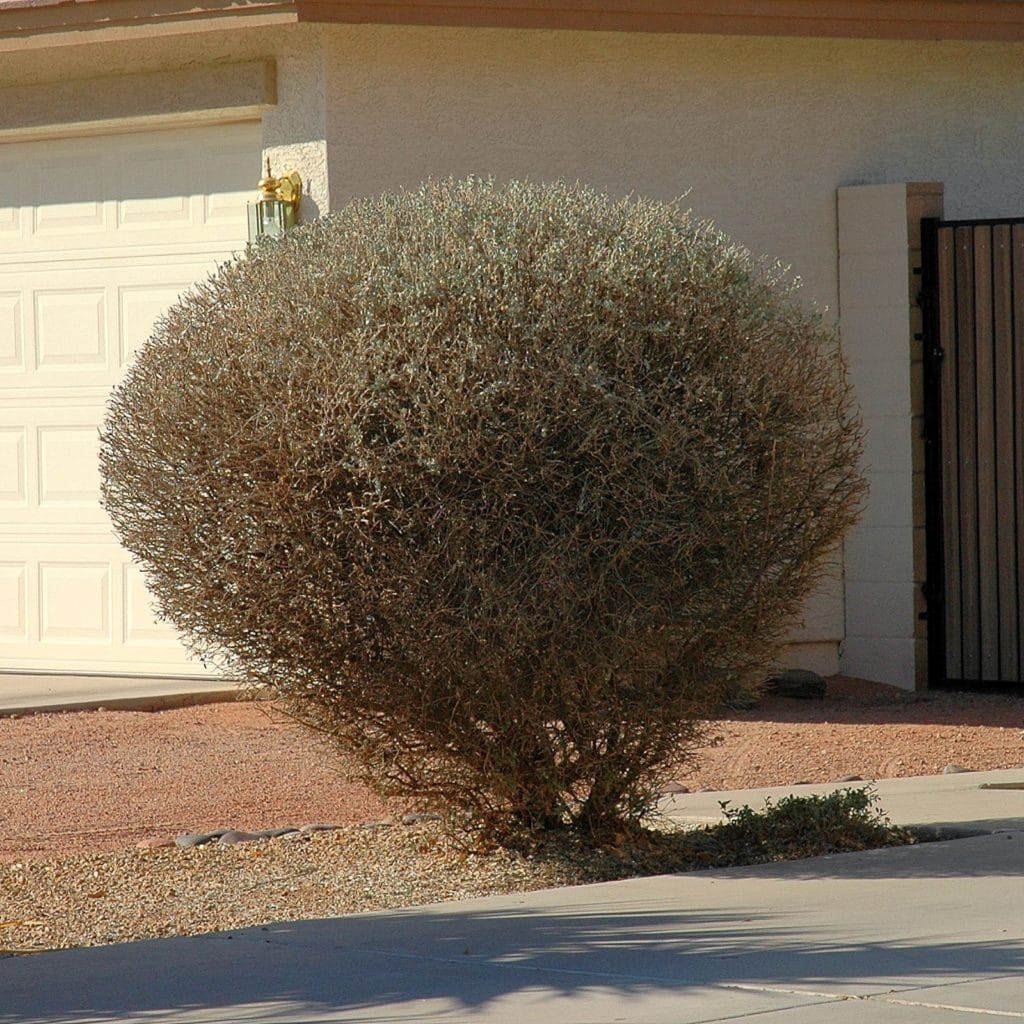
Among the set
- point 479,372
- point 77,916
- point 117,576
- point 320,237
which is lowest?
point 77,916

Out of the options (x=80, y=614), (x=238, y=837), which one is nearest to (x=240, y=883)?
(x=238, y=837)

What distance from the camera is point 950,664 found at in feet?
37.2

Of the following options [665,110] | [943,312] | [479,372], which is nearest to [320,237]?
[479,372]

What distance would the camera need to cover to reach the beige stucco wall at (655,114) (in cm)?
1027

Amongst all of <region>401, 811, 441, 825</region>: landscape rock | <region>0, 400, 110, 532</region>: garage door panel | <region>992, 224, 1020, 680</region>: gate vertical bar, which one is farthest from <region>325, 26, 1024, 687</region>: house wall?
<region>401, 811, 441, 825</region>: landscape rock

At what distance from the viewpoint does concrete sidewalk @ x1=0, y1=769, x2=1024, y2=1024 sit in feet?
15.1

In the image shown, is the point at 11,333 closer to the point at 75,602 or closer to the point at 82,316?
the point at 82,316

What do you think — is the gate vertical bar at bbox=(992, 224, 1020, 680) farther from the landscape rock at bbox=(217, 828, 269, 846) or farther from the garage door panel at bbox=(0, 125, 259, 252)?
the landscape rock at bbox=(217, 828, 269, 846)

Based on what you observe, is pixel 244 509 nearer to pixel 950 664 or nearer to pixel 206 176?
pixel 206 176

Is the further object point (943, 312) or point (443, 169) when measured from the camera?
point (943, 312)

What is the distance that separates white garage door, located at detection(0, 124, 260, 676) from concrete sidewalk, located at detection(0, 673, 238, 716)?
0.19 m

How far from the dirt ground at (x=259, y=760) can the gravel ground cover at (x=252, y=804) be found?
1cm

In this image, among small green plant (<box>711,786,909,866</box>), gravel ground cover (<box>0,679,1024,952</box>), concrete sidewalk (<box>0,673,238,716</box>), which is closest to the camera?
gravel ground cover (<box>0,679,1024,952</box>)

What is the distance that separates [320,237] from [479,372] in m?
0.90
